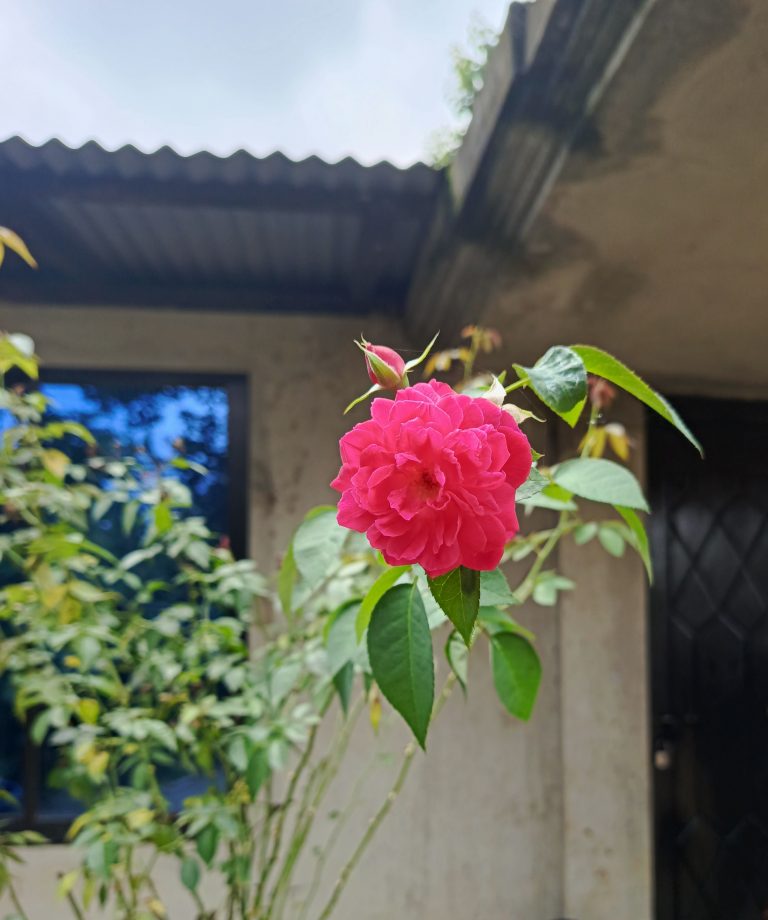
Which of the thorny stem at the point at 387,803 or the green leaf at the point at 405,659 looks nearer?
the green leaf at the point at 405,659

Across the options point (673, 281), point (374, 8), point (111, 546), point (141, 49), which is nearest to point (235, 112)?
point (141, 49)

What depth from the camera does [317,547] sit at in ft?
2.83

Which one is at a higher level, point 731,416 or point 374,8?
point 374,8

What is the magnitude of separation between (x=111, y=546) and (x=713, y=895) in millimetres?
2864

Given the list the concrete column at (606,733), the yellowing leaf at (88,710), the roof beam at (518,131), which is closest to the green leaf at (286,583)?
the roof beam at (518,131)

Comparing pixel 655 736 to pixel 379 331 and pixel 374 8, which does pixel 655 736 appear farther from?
pixel 374 8

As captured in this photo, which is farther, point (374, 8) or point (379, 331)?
point (374, 8)

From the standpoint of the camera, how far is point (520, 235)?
1.83m

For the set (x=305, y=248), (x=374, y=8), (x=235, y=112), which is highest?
(x=374, y=8)

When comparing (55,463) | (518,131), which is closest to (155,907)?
(55,463)

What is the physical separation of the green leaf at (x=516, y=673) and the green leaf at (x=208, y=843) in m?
1.19

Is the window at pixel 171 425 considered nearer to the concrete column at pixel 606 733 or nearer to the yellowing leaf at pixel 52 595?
the yellowing leaf at pixel 52 595

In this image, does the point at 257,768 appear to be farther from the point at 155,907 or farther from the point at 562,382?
the point at 562,382

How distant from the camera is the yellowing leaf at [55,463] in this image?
1716 mm
